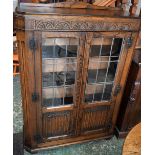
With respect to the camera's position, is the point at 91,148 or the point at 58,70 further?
the point at 91,148

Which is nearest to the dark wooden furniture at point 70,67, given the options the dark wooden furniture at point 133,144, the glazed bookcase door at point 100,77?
the glazed bookcase door at point 100,77

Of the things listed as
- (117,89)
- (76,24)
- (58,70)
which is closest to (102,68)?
(117,89)

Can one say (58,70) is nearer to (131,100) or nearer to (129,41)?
(129,41)

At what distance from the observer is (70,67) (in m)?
1.94

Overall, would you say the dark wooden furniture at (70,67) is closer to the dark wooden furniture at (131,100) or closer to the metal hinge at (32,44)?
the metal hinge at (32,44)

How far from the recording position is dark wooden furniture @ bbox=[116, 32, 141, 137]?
2.25m

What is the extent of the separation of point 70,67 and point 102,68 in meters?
0.35

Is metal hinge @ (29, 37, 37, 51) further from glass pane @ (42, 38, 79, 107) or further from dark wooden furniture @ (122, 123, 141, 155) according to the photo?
dark wooden furniture @ (122, 123, 141, 155)

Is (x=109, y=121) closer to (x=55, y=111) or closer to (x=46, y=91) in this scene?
(x=55, y=111)

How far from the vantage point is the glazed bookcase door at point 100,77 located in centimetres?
190

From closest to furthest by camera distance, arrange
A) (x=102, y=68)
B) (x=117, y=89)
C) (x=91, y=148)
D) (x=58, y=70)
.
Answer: (x=58, y=70)
(x=102, y=68)
(x=117, y=89)
(x=91, y=148)

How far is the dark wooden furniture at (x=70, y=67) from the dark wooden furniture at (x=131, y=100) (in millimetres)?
178
